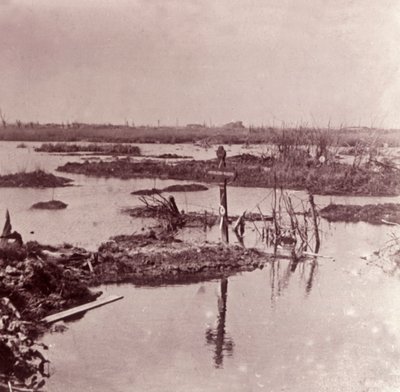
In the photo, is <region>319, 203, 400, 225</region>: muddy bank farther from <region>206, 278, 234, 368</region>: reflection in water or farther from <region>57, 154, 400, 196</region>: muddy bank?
<region>206, 278, 234, 368</region>: reflection in water

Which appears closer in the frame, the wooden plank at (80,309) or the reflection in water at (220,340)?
the reflection in water at (220,340)

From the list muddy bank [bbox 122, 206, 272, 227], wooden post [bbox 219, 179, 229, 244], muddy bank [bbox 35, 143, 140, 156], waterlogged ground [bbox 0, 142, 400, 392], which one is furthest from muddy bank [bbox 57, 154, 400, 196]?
waterlogged ground [bbox 0, 142, 400, 392]

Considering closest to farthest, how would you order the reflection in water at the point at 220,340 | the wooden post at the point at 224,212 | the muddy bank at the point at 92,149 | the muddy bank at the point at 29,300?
1. the muddy bank at the point at 29,300
2. the reflection in water at the point at 220,340
3. the wooden post at the point at 224,212
4. the muddy bank at the point at 92,149

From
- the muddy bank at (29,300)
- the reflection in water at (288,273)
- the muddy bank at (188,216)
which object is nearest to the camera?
the muddy bank at (29,300)

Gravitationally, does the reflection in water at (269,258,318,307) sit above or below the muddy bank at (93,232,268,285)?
below

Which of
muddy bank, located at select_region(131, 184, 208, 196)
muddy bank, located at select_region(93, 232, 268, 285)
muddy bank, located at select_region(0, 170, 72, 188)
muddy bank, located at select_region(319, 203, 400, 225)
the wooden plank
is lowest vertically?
the wooden plank

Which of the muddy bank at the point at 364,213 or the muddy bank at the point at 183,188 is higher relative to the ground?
the muddy bank at the point at 183,188

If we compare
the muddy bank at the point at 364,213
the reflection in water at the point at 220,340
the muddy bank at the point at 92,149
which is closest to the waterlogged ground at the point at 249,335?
the reflection in water at the point at 220,340

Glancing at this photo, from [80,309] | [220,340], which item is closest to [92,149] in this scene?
[80,309]

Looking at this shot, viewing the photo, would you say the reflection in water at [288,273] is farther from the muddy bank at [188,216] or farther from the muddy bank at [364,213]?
the muddy bank at [364,213]
